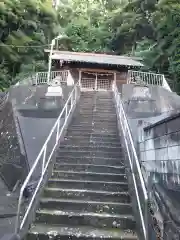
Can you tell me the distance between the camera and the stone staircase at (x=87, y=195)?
4.55 meters

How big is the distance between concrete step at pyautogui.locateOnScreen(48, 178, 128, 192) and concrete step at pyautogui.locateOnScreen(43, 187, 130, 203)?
0.78 ft

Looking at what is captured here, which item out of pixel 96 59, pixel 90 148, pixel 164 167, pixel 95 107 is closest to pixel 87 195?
pixel 164 167

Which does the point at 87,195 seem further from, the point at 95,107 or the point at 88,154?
the point at 95,107

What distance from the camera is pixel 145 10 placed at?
25562mm

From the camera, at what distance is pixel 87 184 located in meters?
5.75

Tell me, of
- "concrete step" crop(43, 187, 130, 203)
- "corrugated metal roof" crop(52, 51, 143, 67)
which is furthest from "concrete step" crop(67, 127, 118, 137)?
"corrugated metal roof" crop(52, 51, 143, 67)

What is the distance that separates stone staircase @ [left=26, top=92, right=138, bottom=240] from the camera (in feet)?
14.9

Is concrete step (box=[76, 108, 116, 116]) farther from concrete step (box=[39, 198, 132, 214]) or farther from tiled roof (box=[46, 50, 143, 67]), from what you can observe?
tiled roof (box=[46, 50, 143, 67])

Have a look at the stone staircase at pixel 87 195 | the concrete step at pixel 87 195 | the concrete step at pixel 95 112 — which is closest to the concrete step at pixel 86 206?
the stone staircase at pixel 87 195

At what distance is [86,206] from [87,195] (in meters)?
0.35

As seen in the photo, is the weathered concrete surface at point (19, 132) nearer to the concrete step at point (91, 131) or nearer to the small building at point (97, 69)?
the concrete step at point (91, 131)

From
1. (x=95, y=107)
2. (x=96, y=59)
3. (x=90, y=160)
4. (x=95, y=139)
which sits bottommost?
(x=90, y=160)

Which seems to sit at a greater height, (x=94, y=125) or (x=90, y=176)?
(x=94, y=125)

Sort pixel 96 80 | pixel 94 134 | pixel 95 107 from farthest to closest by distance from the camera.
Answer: pixel 96 80 → pixel 95 107 → pixel 94 134
